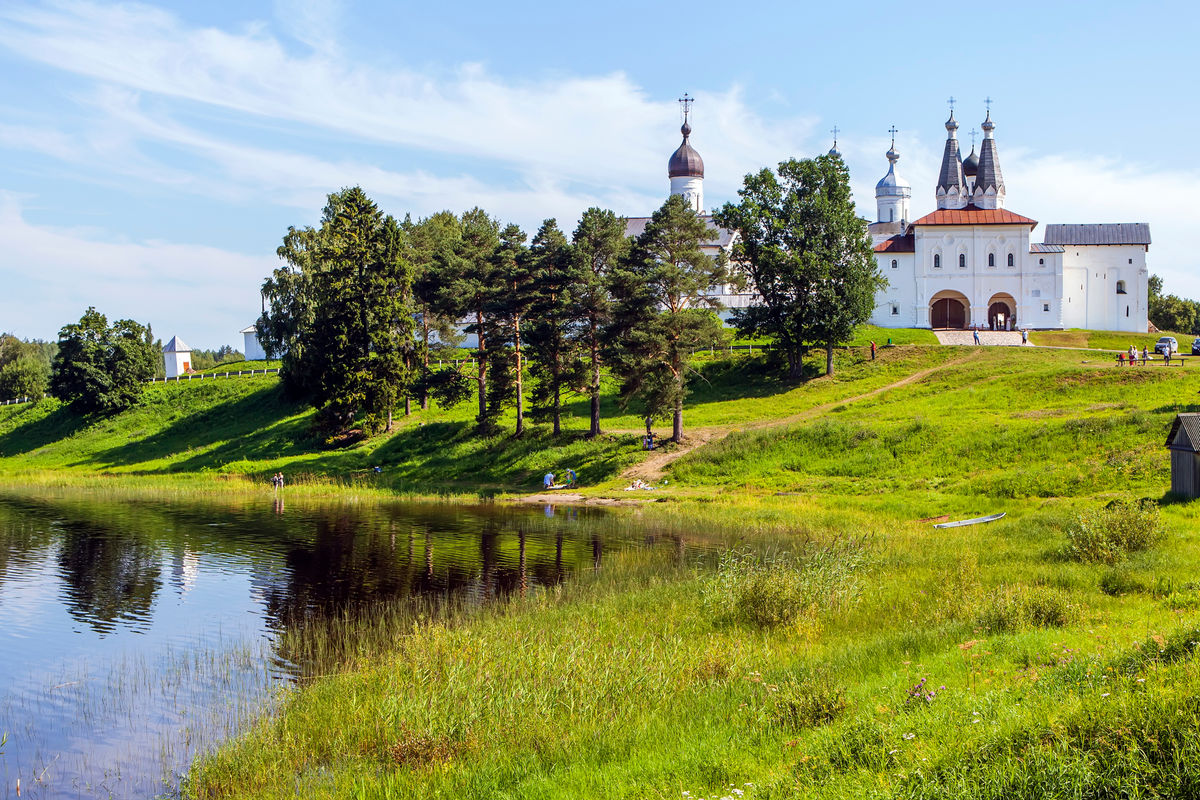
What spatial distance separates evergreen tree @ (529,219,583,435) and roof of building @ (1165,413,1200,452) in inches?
1044

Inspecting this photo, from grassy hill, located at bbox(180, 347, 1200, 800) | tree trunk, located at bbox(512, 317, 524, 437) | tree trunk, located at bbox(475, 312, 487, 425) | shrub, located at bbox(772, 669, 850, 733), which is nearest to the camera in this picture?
grassy hill, located at bbox(180, 347, 1200, 800)

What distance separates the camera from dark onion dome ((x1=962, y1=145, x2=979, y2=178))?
93000mm

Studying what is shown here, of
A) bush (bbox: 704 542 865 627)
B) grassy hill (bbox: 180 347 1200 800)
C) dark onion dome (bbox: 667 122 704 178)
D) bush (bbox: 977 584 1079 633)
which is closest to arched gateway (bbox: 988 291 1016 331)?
dark onion dome (bbox: 667 122 704 178)

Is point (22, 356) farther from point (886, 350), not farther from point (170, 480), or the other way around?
point (886, 350)

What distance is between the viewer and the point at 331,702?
13477mm

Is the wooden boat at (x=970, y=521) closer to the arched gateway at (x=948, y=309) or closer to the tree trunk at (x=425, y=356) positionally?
the tree trunk at (x=425, y=356)

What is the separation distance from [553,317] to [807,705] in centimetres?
3832

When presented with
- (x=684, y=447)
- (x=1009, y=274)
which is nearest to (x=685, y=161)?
(x=1009, y=274)

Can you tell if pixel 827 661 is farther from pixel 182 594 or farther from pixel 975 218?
pixel 975 218

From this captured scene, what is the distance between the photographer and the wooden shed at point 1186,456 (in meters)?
26.4

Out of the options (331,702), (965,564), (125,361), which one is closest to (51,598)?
(331,702)

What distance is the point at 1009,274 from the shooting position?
78.0 m

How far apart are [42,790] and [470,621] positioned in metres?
7.62

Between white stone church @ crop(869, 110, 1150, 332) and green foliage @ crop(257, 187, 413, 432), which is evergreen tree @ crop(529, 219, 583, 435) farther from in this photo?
white stone church @ crop(869, 110, 1150, 332)
